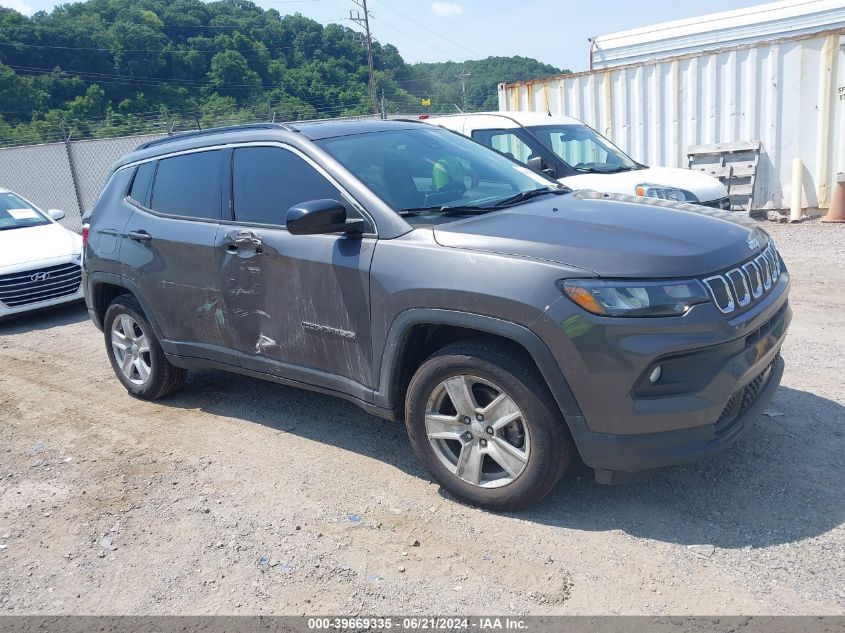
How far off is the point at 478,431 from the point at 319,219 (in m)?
1.29

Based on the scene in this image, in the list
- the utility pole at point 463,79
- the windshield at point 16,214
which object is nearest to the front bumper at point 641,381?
the windshield at point 16,214

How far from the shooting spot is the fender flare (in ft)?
10.9

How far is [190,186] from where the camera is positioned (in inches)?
197

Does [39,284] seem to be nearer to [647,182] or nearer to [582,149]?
[582,149]

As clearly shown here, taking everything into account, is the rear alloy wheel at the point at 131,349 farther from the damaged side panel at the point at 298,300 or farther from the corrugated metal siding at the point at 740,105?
the corrugated metal siding at the point at 740,105

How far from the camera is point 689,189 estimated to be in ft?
27.5

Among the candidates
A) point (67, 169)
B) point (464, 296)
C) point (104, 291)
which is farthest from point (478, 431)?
point (67, 169)

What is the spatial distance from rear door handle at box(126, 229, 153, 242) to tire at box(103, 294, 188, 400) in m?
0.49

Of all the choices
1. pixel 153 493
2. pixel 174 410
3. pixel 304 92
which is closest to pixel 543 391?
pixel 153 493

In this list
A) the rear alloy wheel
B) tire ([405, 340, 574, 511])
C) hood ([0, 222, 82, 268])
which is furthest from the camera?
hood ([0, 222, 82, 268])

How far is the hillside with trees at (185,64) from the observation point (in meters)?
43.9

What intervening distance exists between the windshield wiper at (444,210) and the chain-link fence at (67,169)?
13086mm

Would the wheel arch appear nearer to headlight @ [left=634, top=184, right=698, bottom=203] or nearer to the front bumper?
the front bumper

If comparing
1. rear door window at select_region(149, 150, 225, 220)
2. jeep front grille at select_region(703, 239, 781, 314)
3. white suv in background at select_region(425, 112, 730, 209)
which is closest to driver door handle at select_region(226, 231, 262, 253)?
rear door window at select_region(149, 150, 225, 220)
